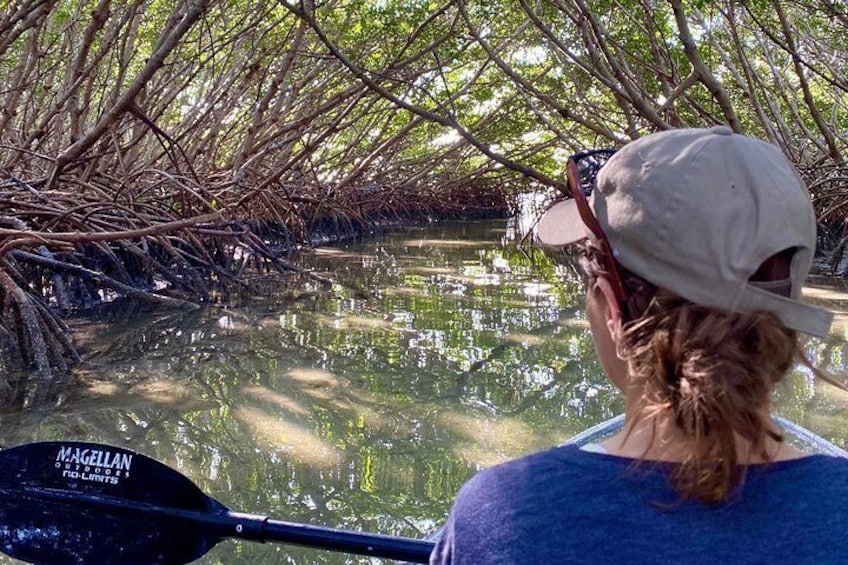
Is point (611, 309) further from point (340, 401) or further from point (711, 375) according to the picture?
point (340, 401)

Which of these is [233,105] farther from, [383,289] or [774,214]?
[774,214]

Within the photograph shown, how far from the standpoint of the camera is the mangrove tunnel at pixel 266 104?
4.41 metres

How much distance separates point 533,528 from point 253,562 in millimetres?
1519

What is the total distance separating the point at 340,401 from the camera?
336cm

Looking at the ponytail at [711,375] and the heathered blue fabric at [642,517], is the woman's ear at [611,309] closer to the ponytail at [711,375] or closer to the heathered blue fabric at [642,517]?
the ponytail at [711,375]

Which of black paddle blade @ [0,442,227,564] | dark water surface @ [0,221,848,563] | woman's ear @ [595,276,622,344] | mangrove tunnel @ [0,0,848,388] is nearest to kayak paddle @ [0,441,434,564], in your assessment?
black paddle blade @ [0,442,227,564]

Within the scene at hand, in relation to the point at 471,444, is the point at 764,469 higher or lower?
higher

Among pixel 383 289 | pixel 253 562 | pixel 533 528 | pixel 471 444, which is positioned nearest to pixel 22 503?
Result: pixel 253 562

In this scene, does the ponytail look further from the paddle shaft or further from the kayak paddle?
the kayak paddle

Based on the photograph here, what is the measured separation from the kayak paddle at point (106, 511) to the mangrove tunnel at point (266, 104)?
6.59ft

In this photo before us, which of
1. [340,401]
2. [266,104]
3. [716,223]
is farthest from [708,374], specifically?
[266,104]

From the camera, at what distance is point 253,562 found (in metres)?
2.01

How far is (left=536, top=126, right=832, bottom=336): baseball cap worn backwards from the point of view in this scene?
0.67m

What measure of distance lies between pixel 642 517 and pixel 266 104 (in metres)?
7.31
